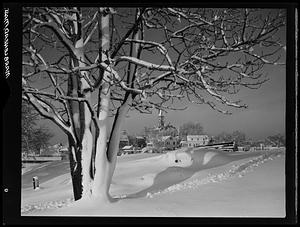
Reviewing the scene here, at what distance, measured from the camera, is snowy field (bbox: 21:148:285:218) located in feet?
8.13

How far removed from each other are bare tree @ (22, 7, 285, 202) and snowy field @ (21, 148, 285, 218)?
102 millimetres

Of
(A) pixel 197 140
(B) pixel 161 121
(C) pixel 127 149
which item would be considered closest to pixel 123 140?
(C) pixel 127 149

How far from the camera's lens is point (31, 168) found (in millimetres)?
2482

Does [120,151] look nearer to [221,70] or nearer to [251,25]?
[221,70]

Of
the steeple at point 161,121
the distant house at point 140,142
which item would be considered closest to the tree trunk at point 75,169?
the distant house at point 140,142

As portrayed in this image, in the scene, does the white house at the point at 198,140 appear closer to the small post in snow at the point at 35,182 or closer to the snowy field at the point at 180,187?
the snowy field at the point at 180,187

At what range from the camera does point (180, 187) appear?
8.29 ft

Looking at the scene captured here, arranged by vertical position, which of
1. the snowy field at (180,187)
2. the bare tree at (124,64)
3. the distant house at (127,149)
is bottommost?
the snowy field at (180,187)

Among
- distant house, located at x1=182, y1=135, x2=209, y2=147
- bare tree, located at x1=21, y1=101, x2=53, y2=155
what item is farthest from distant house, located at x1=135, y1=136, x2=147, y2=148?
bare tree, located at x1=21, y1=101, x2=53, y2=155

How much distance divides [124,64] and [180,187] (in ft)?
3.03

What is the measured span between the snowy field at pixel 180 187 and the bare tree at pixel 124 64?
0.33ft

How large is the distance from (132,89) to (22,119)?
0.77m

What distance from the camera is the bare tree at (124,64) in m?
2.48

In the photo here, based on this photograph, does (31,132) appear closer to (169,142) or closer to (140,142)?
(140,142)
